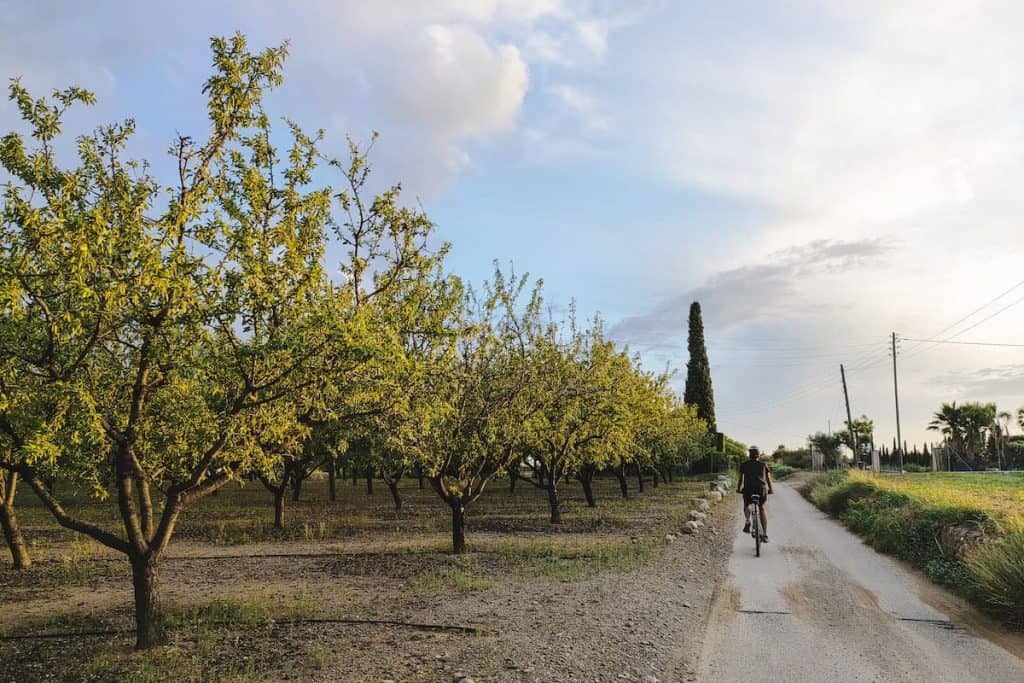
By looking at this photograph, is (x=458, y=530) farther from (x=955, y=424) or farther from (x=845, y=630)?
(x=955, y=424)

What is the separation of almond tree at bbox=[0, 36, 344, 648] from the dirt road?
5.75m

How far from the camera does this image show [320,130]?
9.41 meters

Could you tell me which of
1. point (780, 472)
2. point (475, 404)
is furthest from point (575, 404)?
point (780, 472)

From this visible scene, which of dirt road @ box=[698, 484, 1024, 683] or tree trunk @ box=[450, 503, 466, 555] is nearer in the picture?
dirt road @ box=[698, 484, 1024, 683]

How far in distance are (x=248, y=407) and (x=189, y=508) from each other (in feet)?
83.1

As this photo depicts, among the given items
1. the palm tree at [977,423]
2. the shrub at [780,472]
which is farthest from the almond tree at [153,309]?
the palm tree at [977,423]

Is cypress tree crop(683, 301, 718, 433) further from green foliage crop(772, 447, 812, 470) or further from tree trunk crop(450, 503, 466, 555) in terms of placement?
tree trunk crop(450, 503, 466, 555)

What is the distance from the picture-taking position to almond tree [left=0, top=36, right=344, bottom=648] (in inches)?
262

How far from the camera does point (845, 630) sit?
843cm

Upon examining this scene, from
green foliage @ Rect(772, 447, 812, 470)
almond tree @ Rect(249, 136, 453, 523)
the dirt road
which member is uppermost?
almond tree @ Rect(249, 136, 453, 523)

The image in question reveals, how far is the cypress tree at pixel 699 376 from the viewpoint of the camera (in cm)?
6875

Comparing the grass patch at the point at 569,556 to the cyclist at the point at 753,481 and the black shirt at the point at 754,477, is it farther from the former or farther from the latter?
the black shirt at the point at 754,477

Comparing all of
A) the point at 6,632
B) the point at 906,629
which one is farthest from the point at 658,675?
the point at 6,632

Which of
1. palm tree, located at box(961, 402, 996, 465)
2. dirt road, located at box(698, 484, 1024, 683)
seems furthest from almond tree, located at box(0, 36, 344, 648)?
palm tree, located at box(961, 402, 996, 465)
